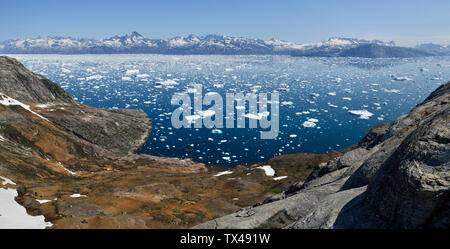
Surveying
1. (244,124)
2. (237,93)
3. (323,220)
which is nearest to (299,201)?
(323,220)

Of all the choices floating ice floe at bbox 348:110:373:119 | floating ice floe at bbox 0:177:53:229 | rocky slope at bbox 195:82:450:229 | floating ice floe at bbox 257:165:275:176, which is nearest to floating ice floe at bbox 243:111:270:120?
floating ice floe at bbox 348:110:373:119

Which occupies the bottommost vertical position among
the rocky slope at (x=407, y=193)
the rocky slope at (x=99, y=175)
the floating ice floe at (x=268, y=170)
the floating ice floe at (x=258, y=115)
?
the floating ice floe at (x=268, y=170)

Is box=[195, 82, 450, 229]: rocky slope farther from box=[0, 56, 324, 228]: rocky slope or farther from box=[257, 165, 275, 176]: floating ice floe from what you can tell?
box=[257, 165, 275, 176]: floating ice floe

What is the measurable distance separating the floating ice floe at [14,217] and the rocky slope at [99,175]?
46 centimetres

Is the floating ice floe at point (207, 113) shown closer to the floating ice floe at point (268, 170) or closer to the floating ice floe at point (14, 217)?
the floating ice floe at point (268, 170)

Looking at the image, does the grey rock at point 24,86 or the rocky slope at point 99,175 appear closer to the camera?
the rocky slope at point 99,175

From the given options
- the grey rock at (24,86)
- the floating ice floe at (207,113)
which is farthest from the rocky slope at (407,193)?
the grey rock at (24,86)

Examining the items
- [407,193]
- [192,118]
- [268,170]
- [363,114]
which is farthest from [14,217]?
[363,114]

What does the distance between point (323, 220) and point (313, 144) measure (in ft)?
308

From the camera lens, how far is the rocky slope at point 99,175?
3991 centimetres

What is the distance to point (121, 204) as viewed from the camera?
44.4 meters

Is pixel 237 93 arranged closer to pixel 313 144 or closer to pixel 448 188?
pixel 313 144

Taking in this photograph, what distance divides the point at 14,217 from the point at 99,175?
33.8 metres

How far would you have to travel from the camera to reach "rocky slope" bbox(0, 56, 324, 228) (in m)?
39.9
